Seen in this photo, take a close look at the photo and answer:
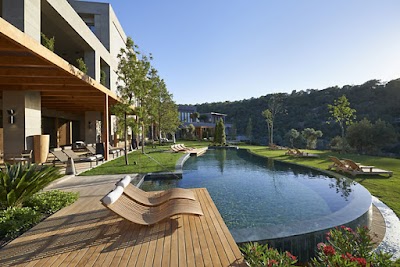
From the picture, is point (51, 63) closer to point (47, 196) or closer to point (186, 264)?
point (47, 196)

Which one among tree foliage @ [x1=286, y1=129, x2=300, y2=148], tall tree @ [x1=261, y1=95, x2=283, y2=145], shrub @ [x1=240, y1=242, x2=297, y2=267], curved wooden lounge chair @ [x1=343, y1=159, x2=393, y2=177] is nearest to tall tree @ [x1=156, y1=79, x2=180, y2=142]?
tall tree @ [x1=261, y1=95, x2=283, y2=145]

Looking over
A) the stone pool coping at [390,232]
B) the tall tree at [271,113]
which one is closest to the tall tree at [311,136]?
the tall tree at [271,113]

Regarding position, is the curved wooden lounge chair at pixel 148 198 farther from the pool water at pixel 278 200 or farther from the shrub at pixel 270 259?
the shrub at pixel 270 259

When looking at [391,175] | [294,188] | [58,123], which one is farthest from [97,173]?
[58,123]

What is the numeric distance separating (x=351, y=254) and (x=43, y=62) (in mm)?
8633

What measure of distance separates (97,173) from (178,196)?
5771 mm

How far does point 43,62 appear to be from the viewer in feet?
23.5

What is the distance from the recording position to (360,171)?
10.1 metres

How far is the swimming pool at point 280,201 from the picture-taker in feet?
13.6

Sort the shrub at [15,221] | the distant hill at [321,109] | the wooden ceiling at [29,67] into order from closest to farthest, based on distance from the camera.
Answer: the shrub at [15,221] < the wooden ceiling at [29,67] < the distant hill at [321,109]

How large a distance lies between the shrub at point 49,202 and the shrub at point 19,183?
23 cm

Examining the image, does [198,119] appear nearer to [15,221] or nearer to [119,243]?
[15,221]

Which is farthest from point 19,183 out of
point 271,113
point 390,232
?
point 271,113

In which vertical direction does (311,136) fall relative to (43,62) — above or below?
below
